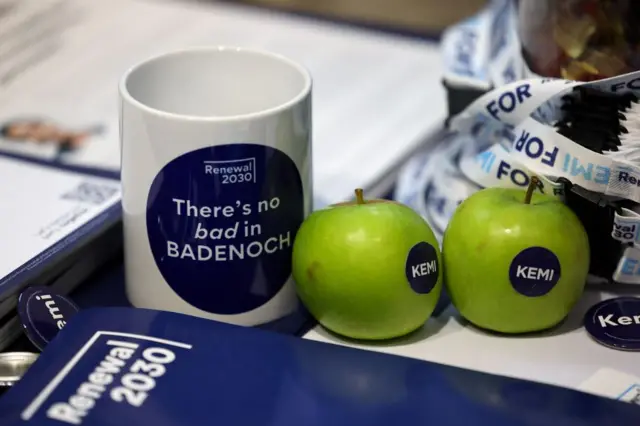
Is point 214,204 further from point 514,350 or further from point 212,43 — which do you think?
point 212,43

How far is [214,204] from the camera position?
49 centimetres

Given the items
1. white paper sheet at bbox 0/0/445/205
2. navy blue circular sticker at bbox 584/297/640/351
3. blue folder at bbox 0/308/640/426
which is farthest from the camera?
white paper sheet at bbox 0/0/445/205

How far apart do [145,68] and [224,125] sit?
0.35 ft

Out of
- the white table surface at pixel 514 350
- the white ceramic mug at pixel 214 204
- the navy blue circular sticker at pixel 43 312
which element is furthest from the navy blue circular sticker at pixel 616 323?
the navy blue circular sticker at pixel 43 312

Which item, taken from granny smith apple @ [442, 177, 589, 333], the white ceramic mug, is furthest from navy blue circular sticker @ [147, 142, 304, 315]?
granny smith apple @ [442, 177, 589, 333]

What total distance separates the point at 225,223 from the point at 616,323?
0.24 m

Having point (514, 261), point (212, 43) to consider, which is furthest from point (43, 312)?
point (212, 43)

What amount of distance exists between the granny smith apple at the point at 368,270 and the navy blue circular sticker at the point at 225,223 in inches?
0.8

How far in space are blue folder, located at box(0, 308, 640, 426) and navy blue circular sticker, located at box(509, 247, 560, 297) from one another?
0.07m

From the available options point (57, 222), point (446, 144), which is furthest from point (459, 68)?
point (57, 222)

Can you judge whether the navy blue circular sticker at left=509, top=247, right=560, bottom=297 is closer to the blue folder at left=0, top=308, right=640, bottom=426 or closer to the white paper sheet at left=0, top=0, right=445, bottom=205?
the blue folder at left=0, top=308, right=640, bottom=426

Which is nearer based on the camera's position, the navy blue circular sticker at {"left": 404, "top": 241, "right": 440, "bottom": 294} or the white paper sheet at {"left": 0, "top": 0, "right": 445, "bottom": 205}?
the navy blue circular sticker at {"left": 404, "top": 241, "right": 440, "bottom": 294}

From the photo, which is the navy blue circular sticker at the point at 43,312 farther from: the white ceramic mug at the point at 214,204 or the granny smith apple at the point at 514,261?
the granny smith apple at the point at 514,261

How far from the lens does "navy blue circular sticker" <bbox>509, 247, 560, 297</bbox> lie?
482 mm
